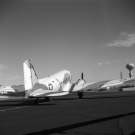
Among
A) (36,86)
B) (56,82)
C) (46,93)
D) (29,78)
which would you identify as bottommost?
(46,93)

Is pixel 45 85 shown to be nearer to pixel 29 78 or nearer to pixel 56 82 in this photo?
pixel 29 78

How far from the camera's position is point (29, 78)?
22516 mm

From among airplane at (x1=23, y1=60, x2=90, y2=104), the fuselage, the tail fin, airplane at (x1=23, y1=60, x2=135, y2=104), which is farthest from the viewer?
the fuselage

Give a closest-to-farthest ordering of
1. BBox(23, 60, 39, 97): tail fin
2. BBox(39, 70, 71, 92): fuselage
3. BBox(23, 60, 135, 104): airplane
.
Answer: BBox(23, 60, 135, 104): airplane, BBox(23, 60, 39, 97): tail fin, BBox(39, 70, 71, 92): fuselage

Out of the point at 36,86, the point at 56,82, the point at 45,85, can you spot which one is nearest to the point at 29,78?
the point at 36,86

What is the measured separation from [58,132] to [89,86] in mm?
21506

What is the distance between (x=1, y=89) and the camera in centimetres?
2842

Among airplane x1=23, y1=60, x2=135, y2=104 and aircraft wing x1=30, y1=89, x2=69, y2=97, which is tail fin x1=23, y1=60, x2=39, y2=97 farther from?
aircraft wing x1=30, y1=89, x2=69, y2=97

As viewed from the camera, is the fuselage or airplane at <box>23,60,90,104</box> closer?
airplane at <box>23,60,90,104</box>

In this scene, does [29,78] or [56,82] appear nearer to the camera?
[29,78]

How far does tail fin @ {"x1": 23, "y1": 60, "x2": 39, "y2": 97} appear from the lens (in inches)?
869

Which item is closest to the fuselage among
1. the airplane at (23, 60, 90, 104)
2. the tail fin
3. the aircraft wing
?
the airplane at (23, 60, 90, 104)

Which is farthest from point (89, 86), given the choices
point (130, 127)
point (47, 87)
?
point (130, 127)

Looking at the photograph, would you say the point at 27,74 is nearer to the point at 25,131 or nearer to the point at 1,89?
the point at 1,89
